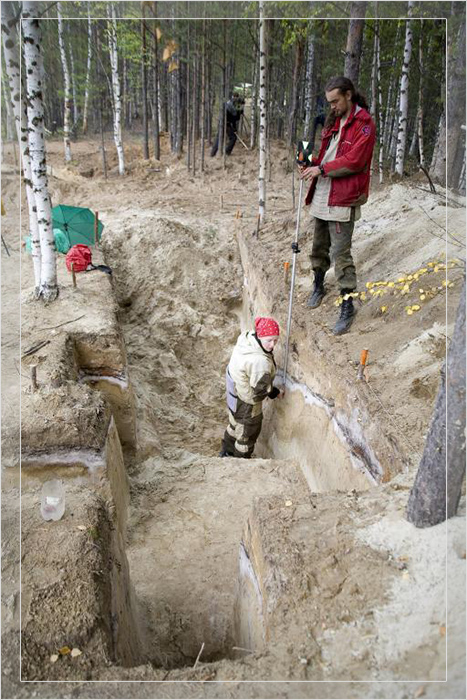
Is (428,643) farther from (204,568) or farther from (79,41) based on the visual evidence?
(79,41)

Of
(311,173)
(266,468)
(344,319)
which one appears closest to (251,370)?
(266,468)

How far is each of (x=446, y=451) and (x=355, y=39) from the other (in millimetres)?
8546

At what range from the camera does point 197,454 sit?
23.8ft

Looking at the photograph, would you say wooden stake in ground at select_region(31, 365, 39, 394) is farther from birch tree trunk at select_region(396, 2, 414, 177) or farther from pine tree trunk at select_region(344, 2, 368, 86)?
birch tree trunk at select_region(396, 2, 414, 177)

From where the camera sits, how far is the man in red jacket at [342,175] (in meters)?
5.23

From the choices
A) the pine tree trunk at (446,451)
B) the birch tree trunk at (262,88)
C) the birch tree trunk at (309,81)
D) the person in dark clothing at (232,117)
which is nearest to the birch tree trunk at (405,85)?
the birch tree trunk at (262,88)

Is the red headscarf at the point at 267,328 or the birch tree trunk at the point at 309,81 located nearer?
the red headscarf at the point at 267,328

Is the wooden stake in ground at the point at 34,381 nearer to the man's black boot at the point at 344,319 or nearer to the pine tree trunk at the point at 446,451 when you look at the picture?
the man's black boot at the point at 344,319

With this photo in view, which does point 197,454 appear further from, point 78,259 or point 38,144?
point 38,144

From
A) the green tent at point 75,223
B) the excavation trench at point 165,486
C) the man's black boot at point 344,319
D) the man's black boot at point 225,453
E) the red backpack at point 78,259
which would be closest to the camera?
the excavation trench at point 165,486

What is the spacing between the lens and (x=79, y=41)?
22328 millimetres

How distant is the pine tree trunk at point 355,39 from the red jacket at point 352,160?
3.84 meters

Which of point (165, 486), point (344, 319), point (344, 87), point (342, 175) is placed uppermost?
point (344, 87)

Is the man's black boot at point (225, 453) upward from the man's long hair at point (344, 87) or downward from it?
downward
